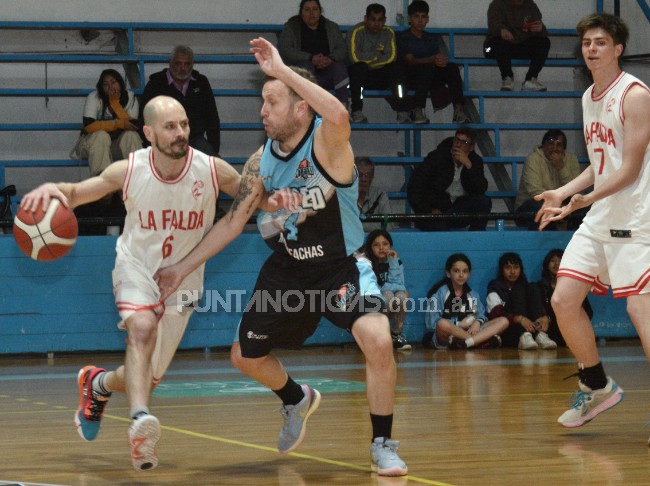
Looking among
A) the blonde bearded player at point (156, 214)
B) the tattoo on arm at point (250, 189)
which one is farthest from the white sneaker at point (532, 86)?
the tattoo on arm at point (250, 189)

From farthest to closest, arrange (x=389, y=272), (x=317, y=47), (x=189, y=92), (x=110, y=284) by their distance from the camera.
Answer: (x=317, y=47) < (x=189, y=92) < (x=389, y=272) < (x=110, y=284)

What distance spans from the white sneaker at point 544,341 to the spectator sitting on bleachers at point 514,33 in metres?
4.14

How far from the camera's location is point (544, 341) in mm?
11750

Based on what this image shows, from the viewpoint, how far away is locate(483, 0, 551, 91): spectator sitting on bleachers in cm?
1430

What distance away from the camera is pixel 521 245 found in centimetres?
1220

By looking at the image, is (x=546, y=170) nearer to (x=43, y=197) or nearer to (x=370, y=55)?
(x=370, y=55)

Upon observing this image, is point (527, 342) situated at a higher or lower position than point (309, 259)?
lower

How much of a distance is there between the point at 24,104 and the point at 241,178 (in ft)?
29.0

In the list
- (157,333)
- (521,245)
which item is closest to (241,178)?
(157,333)

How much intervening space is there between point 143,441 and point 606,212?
275 cm

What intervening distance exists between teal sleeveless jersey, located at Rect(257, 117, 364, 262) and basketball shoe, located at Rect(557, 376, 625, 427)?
1.71 meters

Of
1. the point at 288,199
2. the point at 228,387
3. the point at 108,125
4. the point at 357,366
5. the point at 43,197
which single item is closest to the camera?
the point at 288,199

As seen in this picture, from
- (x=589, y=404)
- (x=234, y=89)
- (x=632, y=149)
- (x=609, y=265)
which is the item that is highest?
(x=234, y=89)

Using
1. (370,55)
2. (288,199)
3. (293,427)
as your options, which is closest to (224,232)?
(288,199)
